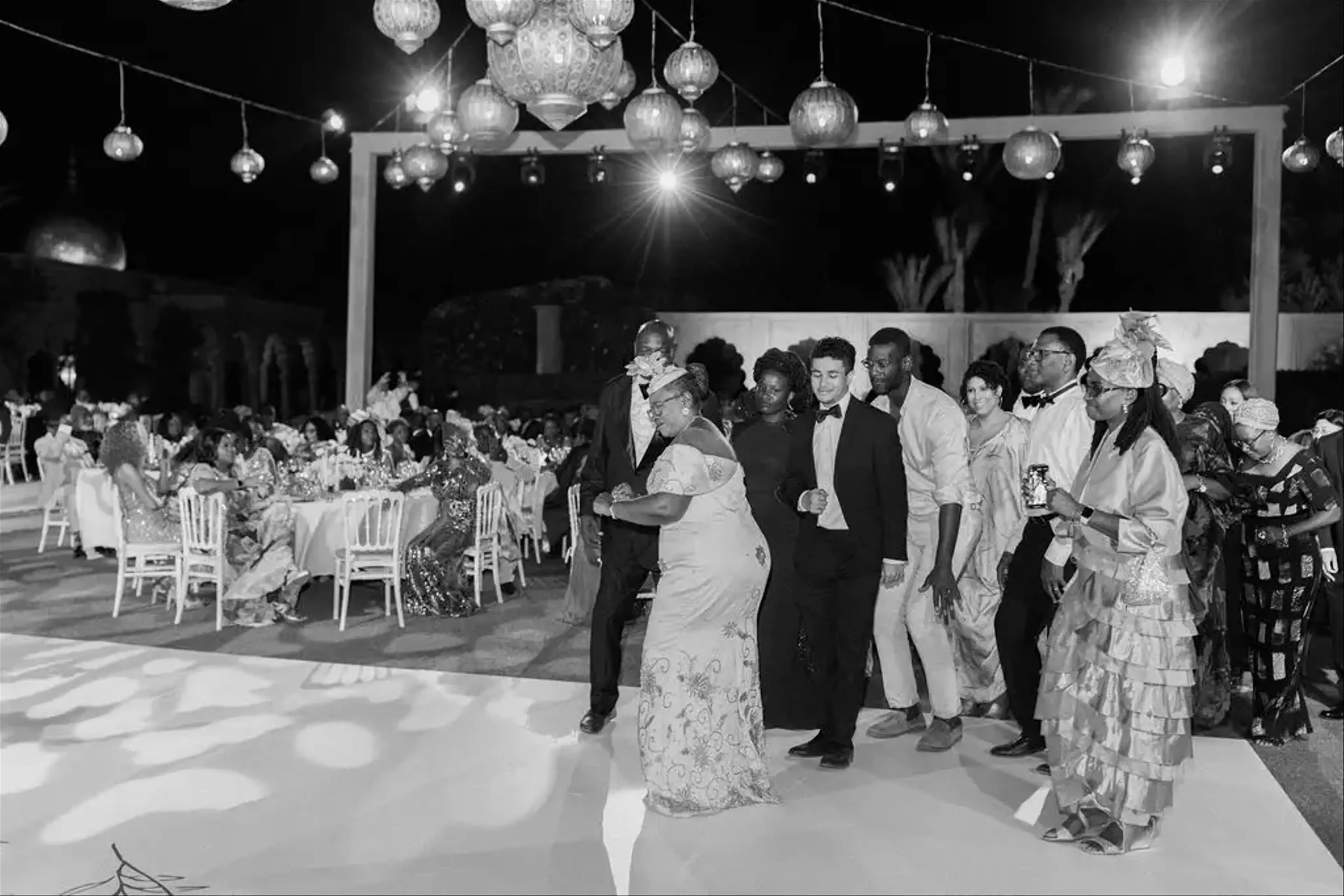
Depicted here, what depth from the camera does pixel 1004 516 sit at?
4902 millimetres

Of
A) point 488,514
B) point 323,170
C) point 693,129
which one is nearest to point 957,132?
Answer: point 693,129

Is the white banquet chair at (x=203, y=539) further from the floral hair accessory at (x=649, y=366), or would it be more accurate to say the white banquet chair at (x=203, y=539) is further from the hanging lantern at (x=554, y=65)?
the floral hair accessory at (x=649, y=366)

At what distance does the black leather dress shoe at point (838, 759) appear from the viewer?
171 inches

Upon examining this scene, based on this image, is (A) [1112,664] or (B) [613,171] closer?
(A) [1112,664]

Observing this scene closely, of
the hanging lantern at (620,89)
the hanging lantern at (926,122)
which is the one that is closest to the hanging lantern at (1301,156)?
the hanging lantern at (926,122)

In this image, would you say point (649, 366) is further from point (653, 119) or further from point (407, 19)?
point (653, 119)

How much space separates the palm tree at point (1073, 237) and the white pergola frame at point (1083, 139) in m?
8.76

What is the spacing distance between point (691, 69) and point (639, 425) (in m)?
3.18

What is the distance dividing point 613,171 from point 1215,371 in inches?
355

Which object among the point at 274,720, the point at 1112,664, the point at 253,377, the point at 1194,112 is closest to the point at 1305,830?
the point at 1112,664

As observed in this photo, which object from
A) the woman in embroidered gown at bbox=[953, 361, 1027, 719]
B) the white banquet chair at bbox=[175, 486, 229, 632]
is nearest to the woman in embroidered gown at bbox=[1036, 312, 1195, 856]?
the woman in embroidered gown at bbox=[953, 361, 1027, 719]

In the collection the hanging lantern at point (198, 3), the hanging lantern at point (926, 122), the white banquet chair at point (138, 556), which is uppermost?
the hanging lantern at point (926, 122)

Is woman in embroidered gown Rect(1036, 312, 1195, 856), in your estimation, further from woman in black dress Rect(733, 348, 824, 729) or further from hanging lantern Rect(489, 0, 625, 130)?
hanging lantern Rect(489, 0, 625, 130)

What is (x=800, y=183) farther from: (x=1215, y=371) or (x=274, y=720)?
(x=274, y=720)
